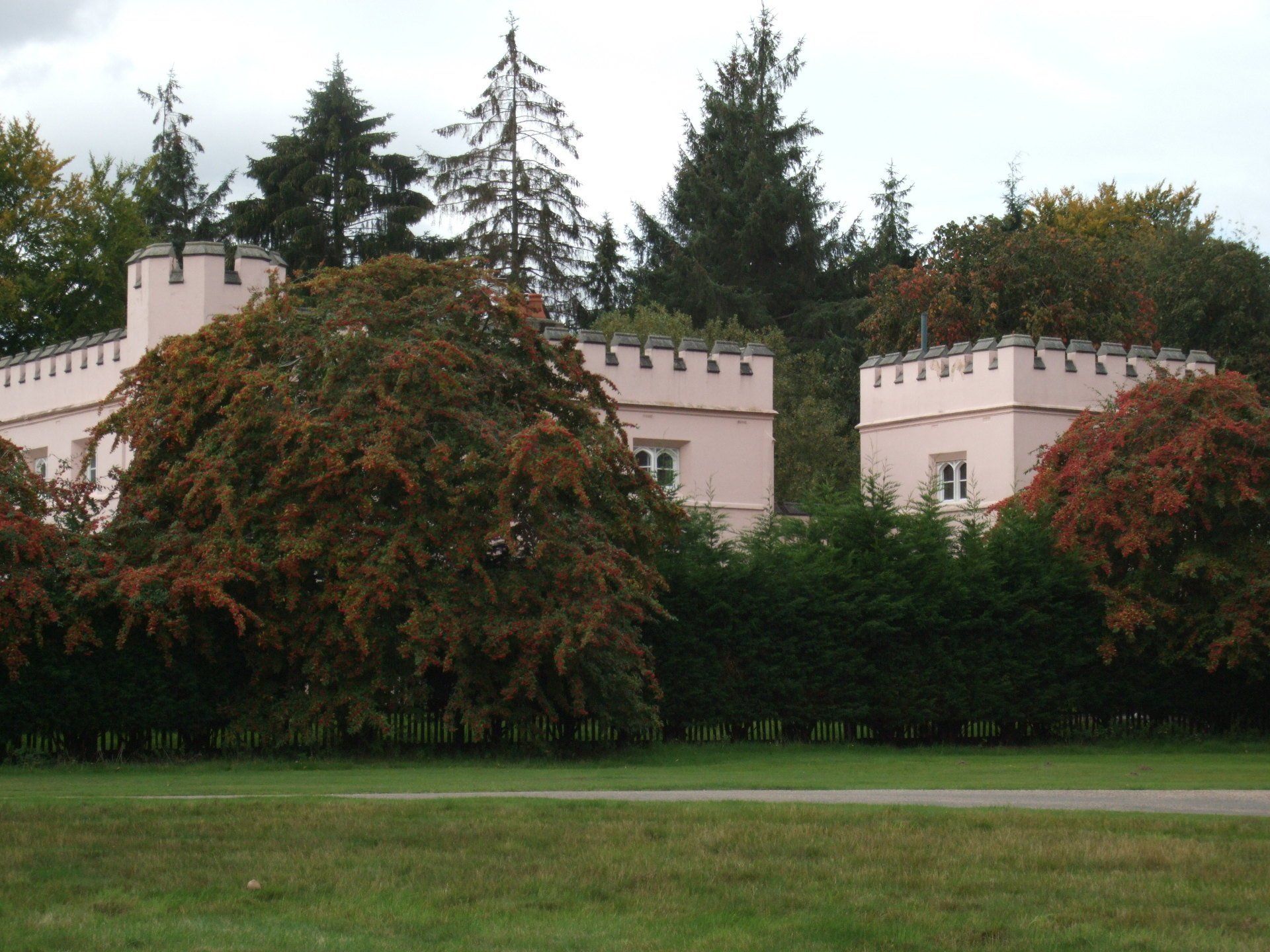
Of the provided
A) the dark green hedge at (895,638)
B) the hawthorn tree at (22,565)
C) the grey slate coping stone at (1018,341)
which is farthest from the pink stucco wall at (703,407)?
the hawthorn tree at (22,565)

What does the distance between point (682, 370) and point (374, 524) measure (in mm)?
13370

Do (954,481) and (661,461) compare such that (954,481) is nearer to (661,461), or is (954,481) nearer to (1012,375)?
(1012,375)

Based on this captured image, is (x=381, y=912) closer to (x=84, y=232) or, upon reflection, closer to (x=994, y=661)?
(x=994, y=661)

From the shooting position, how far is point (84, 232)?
4812 centimetres

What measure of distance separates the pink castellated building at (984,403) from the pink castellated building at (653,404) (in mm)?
3149

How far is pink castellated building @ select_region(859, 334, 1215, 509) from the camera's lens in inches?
1337

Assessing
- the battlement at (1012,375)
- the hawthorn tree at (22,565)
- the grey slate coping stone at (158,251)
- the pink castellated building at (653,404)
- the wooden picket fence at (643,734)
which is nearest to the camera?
the hawthorn tree at (22,565)

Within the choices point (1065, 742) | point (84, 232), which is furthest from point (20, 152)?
point (1065, 742)

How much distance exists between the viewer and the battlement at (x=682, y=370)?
32625mm

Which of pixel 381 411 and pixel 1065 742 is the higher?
pixel 381 411

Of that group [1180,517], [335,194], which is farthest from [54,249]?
[1180,517]

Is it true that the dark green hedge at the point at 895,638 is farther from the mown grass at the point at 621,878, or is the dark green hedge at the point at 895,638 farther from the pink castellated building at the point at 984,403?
the mown grass at the point at 621,878

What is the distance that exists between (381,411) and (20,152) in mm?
31671

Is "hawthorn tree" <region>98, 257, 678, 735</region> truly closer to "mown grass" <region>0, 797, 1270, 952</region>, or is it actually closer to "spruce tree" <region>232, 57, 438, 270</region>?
"mown grass" <region>0, 797, 1270, 952</region>
